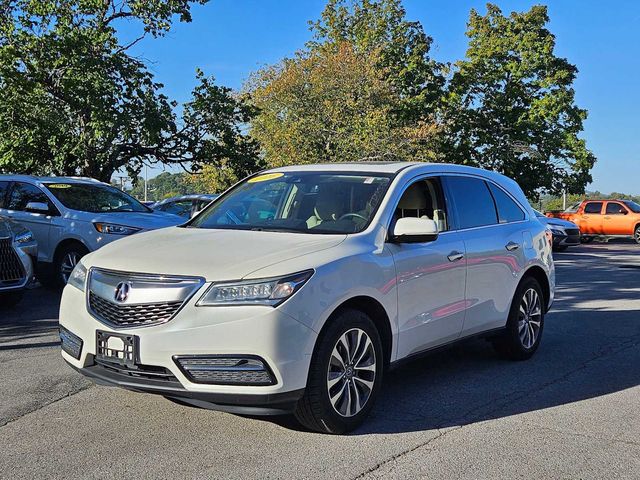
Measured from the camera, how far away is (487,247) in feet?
18.6

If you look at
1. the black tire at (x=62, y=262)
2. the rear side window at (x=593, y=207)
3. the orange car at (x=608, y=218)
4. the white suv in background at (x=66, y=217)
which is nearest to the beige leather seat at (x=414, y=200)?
the white suv in background at (x=66, y=217)

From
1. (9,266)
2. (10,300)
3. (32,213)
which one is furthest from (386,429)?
(32,213)

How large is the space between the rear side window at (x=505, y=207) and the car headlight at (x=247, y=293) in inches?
119

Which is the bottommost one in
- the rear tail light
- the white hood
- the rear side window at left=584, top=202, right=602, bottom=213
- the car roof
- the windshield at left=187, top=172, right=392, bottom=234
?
the rear tail light

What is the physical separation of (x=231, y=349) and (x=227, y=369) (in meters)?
0.12

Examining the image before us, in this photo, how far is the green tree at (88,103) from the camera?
16.4 metres

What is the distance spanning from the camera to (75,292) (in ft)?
14.6

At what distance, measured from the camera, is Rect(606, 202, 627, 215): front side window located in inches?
1073

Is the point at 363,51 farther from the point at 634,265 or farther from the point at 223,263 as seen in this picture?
the point at 223,263

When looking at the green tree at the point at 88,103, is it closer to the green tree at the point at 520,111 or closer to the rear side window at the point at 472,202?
the rear side window at the point at 472,202

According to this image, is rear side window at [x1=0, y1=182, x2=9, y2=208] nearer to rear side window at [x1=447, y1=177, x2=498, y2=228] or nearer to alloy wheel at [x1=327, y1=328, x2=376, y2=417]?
rear side window at [x1=447, y1=177, x2=498, y2=228]

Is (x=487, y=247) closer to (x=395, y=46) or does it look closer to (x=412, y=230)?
(x=412, y=230)

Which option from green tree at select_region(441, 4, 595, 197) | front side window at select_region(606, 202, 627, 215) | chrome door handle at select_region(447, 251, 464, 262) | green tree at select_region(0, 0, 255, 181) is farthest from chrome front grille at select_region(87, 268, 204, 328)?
green tree at select_region(441, 4, 595, 197)

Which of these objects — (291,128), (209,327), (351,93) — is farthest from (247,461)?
(291,128)
